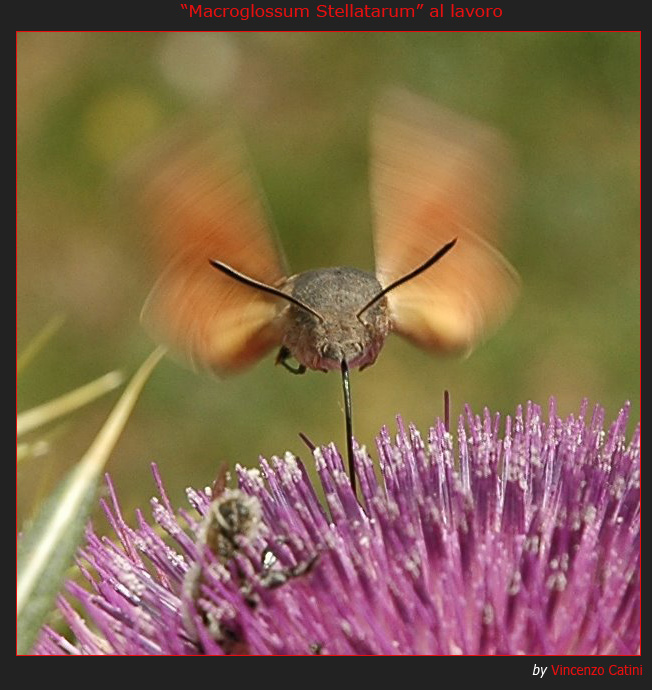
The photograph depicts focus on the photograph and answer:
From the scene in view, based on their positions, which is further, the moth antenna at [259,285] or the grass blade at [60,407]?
the moth antenna at [259,285]

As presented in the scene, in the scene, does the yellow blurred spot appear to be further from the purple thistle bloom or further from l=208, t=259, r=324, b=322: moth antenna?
the purple thistle bloom

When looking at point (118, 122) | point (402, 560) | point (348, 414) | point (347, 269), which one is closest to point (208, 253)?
point (347, 269)

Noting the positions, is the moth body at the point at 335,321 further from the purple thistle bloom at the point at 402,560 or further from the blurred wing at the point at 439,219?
the purple thistle bloom at the point at 402,560

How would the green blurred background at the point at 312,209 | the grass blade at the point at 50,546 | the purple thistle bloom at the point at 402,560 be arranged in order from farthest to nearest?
the green blurred background at the point at 312,209
the purple thistle bloom at the point at 402,560
the grass blade at the point at 50,546

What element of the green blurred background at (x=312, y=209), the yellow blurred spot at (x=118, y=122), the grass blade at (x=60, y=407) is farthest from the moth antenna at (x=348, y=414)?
the yellow blurred spot at (x=118, y=122)

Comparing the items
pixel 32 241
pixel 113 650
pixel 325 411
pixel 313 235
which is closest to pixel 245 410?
pixel 325 411
